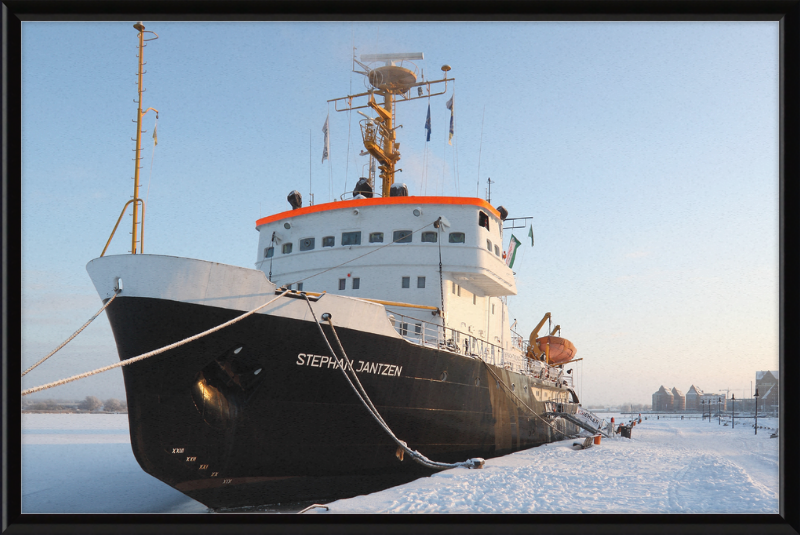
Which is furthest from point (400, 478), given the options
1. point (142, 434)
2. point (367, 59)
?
point (367, 59)

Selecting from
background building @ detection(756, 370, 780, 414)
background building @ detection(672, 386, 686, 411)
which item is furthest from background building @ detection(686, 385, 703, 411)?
background building @ detection(756, 370, 780, 414)

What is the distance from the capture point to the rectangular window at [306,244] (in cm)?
1526

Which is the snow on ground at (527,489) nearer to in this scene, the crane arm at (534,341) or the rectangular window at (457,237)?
the rectangular window at (457,237)

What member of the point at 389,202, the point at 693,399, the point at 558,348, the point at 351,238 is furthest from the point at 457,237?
the point at 693,399

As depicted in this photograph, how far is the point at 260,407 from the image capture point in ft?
28.5

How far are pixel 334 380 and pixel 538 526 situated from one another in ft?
17.7

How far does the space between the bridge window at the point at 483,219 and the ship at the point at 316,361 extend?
0.18ft

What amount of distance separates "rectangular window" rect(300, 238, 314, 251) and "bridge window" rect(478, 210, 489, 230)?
14.8ft

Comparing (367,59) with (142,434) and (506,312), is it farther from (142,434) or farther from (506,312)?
(142,434)

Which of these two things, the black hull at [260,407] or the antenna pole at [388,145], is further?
the antenna pole at [388,145]

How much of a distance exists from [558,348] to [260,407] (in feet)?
76.0

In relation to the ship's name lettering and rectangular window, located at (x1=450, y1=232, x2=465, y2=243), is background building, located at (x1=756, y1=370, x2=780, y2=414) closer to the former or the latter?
the ship's name lettering

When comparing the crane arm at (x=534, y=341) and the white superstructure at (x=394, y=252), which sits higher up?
the white superstructure at (x=394, y=252)

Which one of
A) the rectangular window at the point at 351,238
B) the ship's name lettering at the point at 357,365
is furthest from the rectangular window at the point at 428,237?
the ship's name lettering at the point at 357,365
